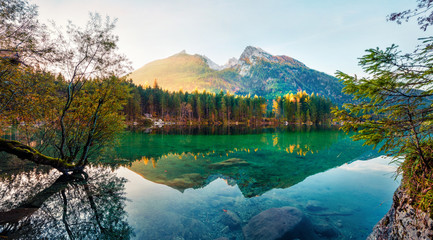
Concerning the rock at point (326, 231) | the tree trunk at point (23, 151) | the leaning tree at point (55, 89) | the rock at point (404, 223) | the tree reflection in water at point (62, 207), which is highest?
the leaning tree at point (55, 89)

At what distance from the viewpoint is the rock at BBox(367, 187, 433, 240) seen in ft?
10.9

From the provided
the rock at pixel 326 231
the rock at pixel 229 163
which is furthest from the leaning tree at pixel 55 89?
the rock at pixel 326 231

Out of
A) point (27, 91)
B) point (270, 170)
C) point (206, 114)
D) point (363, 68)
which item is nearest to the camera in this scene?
point (363, 68)

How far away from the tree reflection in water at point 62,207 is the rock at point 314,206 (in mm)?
9558

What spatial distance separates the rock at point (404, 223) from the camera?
332 cm

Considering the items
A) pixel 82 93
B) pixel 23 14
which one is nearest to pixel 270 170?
pixel 82 93

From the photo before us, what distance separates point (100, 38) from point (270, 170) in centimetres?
1804

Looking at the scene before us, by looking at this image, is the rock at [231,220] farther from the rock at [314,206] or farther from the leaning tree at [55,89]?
the leaning tree at [55,89]

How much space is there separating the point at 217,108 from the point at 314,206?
3988 inches

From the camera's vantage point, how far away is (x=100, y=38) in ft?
38.1

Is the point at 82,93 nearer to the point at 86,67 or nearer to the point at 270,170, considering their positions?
the point at 86,67

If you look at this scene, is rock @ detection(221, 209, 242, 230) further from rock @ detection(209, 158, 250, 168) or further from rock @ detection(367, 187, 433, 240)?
rock @ detection(209, 158, 250, 168)

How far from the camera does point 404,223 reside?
381 cm

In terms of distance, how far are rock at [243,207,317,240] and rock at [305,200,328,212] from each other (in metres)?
2.31
